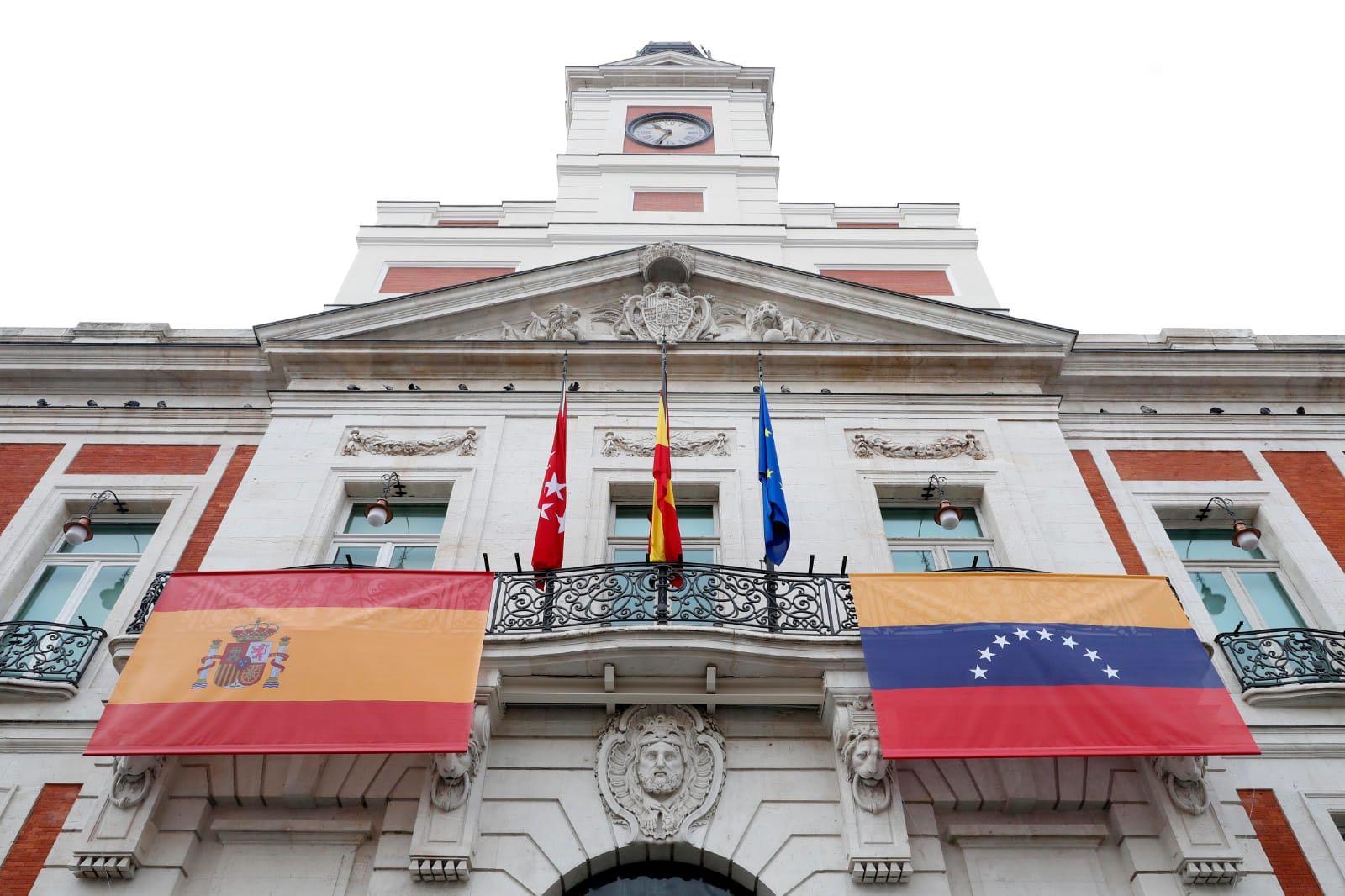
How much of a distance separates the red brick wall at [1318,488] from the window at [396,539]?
33.3 feet

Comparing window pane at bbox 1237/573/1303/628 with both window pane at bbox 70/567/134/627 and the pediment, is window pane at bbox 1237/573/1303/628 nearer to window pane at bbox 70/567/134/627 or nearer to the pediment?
the pediment

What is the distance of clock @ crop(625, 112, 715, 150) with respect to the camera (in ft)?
65.3

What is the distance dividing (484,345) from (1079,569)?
7.71m

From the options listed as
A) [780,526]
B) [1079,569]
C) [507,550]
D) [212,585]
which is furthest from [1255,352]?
→ [212,585]

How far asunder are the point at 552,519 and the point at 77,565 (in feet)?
18.9

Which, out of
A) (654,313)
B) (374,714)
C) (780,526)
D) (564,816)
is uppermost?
(654,313)

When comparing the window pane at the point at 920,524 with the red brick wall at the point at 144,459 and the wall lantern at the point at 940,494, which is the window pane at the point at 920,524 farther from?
the red brick wall at the point at 144,459

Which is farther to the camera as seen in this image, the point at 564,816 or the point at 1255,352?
the point at 1255,352

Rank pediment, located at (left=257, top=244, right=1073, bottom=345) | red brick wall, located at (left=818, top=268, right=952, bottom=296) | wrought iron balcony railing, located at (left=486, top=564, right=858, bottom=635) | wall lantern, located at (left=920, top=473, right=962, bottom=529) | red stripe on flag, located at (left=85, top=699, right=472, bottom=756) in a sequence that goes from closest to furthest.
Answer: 1. red stripe on flag, located at (left=85, top=699, right=472, bottom=756)
2. wrought iron balcony railing, located at (left=486, top=564, right=858, bottom=635)
3. wall lantern, located at (left=920, top=473, right=962, bottom=529)
4. pediment, located at (left=257, top=244, right=1073, bottom=345)
5. red brick wall, located at (left=818, top=268, right=952, bottom=296)

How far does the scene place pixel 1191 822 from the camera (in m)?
8.33

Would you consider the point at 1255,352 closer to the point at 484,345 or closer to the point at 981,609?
the point at 981,609

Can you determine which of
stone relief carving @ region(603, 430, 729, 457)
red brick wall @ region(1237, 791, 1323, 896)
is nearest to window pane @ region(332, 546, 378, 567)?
stone relief carving @ region(603, 430, 729, 457)

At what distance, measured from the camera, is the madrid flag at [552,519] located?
966cm

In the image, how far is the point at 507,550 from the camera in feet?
35.2
